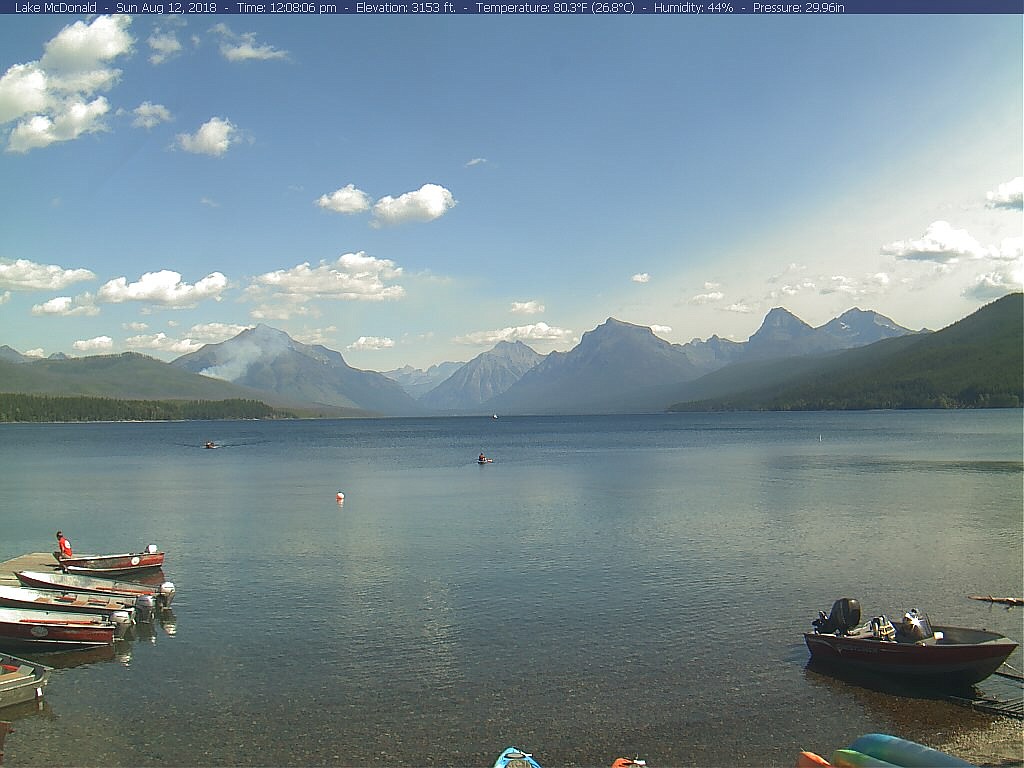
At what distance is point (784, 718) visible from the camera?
74.0 ft

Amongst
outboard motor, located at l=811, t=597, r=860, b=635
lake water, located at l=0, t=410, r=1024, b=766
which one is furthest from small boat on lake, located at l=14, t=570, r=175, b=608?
outboard motor, located at l=811, t=597, r=860, b=635

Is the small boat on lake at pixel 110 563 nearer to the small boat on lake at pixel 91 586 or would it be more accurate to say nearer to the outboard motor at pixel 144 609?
the small boat on lake at pixel 91 586

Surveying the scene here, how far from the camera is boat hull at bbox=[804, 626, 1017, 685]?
23750 millimetres

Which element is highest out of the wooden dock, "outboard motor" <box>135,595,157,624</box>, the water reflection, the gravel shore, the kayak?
the wooden dock

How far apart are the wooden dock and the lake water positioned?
6350 mm

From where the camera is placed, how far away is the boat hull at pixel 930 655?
77.9ft

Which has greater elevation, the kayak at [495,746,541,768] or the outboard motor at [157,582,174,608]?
the outboard motor at [157,582,174,608]

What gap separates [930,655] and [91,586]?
34429 mm

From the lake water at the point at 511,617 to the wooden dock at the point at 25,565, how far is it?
250 inches

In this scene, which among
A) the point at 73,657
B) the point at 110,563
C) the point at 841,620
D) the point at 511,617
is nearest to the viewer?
the point at 841,620

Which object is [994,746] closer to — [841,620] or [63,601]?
[841,620]

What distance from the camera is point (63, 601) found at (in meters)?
31.8

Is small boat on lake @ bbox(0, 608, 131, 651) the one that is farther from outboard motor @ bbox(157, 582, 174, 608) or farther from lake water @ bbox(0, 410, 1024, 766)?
outboard motor @ bbox(157, 582, 174, 608)

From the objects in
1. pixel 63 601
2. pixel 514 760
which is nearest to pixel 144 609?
pixel 63 601
